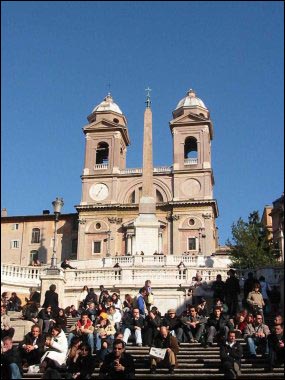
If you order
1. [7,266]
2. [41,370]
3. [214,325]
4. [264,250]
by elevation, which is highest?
[264,250]

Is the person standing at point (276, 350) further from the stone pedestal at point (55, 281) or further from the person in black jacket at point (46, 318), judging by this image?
the stone pedestal at point (55, 281)

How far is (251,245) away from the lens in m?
42.8

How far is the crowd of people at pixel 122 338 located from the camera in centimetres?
1227

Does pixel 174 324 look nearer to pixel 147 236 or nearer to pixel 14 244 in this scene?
pixel 147 236

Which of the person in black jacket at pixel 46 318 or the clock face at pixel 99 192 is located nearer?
the person in black jacket at pixel 46 318

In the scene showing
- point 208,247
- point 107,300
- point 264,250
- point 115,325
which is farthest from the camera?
point 208,247

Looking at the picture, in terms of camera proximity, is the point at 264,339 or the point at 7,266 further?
the point at 7,266

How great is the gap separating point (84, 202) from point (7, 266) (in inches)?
1264

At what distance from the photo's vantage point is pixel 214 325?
1563cm

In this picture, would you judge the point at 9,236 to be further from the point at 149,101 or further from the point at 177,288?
the point at 177,288

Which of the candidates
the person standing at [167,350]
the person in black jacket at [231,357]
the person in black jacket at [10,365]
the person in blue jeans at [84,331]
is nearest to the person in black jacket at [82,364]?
the person in black jacket at [10,365]

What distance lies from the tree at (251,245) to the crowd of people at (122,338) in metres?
23.2

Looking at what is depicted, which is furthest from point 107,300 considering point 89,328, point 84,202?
point 84,202

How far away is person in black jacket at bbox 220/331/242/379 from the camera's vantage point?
12500 mm
